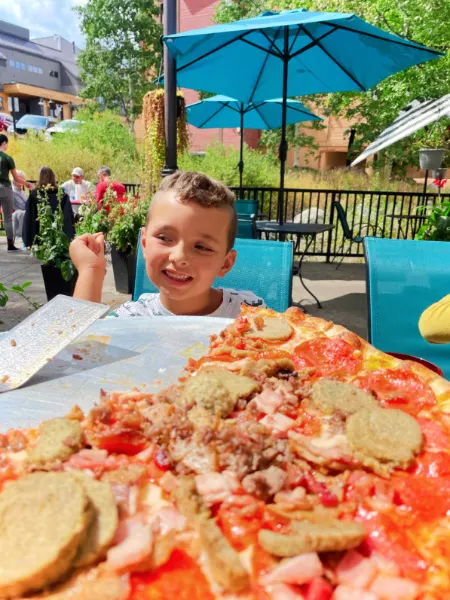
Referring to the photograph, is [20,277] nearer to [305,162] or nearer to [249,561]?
[249,561]

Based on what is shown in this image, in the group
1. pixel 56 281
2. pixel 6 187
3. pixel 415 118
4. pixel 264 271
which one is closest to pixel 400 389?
pixel 264 271

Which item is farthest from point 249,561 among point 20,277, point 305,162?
point 305,162

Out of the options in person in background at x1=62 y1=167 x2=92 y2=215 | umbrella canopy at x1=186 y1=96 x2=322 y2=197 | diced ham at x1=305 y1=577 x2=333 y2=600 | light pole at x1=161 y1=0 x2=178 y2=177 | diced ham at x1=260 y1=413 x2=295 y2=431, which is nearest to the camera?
diced ham at x1=305 y1=577 x2=333 y2=600

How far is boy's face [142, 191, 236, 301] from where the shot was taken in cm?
231

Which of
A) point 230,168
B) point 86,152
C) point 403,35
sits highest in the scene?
point 403,35

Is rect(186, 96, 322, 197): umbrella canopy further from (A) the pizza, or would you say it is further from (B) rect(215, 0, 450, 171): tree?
(A) the pizza

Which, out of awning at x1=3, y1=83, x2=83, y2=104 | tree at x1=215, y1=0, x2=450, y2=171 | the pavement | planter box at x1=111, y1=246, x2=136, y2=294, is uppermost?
awning at x1=3, y1=83, x2=83, y2=104

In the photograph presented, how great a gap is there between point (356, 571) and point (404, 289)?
2297 millimetres

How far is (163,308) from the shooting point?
2701mm

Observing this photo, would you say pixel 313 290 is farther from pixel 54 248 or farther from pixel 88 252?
pixel 88 252

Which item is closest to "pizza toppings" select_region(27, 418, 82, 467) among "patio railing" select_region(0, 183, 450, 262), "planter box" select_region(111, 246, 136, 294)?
"planter box" select_region(111, 246, 136, 294)

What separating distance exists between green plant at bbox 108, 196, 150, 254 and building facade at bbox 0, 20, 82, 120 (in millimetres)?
52245

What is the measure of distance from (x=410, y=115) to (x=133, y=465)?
11813 millimetres

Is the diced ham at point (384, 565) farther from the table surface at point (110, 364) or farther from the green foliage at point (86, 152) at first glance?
the green foliage at point (86, 152)
